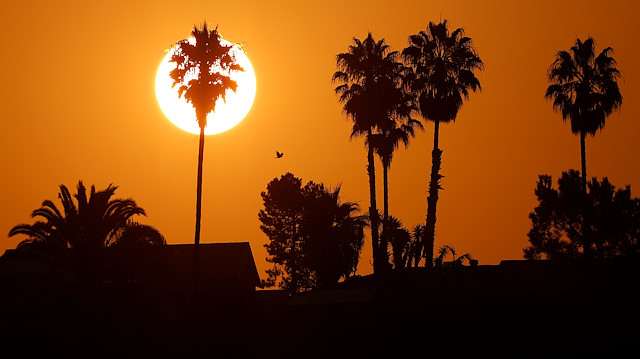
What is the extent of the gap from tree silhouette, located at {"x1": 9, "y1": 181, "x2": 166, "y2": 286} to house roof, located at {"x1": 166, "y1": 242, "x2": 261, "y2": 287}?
810 inches

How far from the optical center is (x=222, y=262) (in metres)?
75.6

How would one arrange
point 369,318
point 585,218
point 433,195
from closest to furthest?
point 369,318
point 433,195
point 585,218

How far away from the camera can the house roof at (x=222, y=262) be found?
2886 inches

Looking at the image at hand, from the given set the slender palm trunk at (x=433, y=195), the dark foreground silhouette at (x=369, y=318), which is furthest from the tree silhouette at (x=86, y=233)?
the slender palm trunk at (x=433, y=195)

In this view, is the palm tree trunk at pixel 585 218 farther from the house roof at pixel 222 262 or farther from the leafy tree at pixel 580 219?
the house roof at pixel 222 262

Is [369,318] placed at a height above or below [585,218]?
below

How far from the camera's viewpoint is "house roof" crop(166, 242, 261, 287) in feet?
241

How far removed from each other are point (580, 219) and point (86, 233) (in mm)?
39159

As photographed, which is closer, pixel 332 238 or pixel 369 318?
pixel 369 318

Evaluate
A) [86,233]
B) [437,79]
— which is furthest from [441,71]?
[86,233]

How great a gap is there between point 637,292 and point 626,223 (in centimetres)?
2853

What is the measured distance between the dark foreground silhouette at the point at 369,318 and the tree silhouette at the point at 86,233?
1.40 m

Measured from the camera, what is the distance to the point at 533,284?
47125 millimetres

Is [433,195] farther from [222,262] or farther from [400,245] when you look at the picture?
[222,262]
